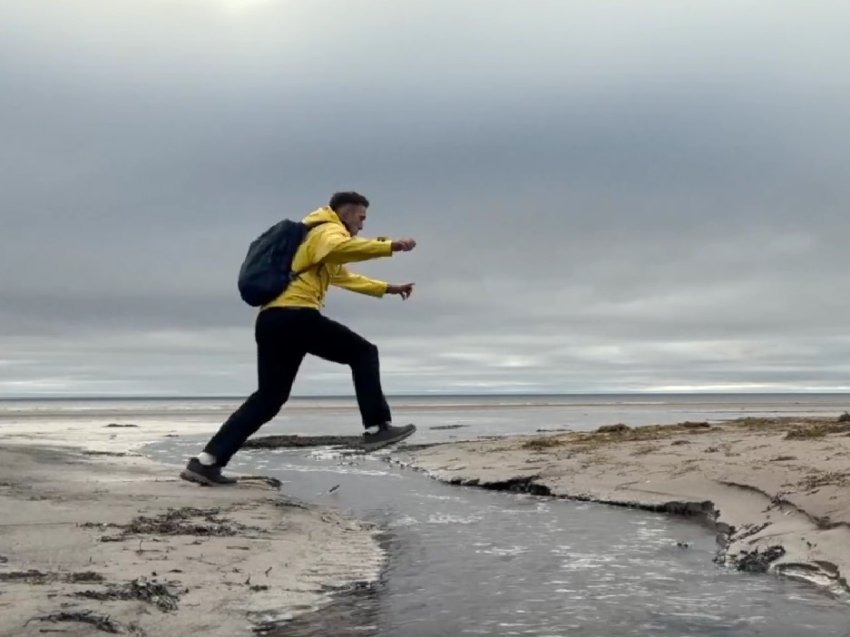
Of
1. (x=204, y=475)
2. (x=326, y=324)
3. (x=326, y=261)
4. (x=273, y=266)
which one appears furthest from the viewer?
(x=204, y=475)

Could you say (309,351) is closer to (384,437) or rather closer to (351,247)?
(384,437)

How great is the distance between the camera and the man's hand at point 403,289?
739 centimetres

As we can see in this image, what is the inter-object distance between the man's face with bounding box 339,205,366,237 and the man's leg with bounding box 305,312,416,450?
80 cm

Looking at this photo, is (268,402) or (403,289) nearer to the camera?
(403,289)

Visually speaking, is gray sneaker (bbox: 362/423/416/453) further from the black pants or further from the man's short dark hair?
the man's short dark hair

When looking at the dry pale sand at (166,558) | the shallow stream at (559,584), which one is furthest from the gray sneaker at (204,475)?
the shallow stream at (559,584)

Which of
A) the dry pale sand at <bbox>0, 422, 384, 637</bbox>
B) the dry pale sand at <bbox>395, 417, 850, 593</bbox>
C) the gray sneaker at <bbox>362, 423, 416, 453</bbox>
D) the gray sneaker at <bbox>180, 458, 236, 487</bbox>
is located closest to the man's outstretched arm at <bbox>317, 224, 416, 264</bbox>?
the gray sneaker at <bbox>362, 423, 416, 453</bbox>

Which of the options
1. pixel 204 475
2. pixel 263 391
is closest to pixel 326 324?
pixel 263 391

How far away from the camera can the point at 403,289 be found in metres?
7.42

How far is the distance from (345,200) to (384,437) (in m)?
2.00

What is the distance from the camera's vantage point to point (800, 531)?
19.4 feet

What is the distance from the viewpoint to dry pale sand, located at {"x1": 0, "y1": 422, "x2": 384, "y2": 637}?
150 inches

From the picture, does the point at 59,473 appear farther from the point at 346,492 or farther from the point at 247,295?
the point at 247,295

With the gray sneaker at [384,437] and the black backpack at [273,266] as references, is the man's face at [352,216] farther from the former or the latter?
the gray sneaker at [384,437]
